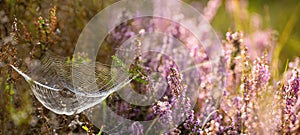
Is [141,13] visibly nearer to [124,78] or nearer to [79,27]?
[79,27]

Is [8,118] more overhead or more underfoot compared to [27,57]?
more underfoot

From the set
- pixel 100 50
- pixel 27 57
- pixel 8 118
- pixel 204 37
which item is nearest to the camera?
pixel 8 118

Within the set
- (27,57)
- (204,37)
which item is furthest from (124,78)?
(204,37)

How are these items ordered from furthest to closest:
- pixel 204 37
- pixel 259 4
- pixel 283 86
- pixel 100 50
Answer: pixel 259 4 → pixel 204 37 → pixel 100 50 → pixel 283 86

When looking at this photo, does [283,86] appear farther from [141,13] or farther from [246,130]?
[141,13]

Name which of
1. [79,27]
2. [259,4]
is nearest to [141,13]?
[79,27]

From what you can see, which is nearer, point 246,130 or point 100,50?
point 246,130

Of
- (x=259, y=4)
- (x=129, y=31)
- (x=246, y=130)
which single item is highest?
(x=259, y=4)
